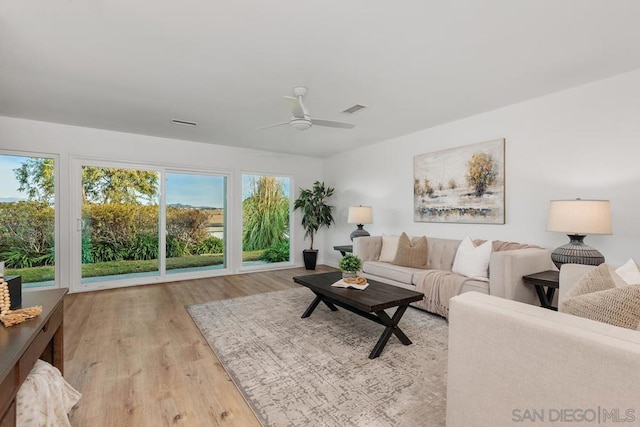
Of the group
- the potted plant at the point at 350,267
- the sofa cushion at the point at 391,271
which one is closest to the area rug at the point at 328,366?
the sofa cushion at the point at 391,271

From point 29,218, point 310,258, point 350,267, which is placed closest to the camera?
point 350,267

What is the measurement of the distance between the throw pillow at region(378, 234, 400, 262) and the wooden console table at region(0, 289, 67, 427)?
11.9ft

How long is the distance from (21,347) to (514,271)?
3.37 metres

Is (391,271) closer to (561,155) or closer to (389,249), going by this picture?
(389,249)

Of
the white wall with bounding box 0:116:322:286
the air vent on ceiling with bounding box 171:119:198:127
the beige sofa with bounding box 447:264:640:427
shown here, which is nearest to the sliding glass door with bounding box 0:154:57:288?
the white wall with bounding box 0:116:322:286

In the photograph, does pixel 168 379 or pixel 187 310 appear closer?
pixel 168 379

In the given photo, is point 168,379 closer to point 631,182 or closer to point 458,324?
point 458,324

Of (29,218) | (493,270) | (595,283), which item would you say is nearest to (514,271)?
(493,270)

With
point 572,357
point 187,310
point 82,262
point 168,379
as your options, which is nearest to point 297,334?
point 168,379

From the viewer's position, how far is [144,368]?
2.29m

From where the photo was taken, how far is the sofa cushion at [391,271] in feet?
12.1

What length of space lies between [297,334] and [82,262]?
372cm

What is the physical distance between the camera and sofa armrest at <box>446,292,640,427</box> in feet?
3.11

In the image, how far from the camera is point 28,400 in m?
1.29
